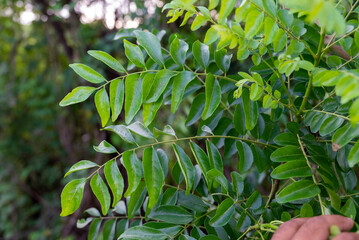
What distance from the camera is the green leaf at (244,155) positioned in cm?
63

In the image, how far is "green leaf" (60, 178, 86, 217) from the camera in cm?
54

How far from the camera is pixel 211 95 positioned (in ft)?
1.89

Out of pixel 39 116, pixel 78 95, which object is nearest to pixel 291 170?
pixel 78 95

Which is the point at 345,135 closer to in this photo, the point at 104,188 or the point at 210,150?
the point at 210,150

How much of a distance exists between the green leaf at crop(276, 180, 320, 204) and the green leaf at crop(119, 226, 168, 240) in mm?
192

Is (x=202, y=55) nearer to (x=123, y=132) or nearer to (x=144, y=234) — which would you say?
(x=123, y=132)

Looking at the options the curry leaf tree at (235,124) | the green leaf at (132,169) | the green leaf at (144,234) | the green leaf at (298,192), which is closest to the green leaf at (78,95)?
the curry leaf tree at (235,124)

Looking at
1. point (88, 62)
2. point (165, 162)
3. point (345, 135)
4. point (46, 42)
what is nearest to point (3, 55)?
point (46, 42)

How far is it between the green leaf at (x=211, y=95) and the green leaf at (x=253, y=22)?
0.12m

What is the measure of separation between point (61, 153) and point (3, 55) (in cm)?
105

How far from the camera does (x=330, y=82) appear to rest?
1.35ft

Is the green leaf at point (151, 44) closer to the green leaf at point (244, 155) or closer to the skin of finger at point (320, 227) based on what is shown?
the green leaf at point (244, 155)

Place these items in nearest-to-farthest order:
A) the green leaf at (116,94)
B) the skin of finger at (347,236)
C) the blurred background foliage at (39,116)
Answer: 1. the skin of finger at (347,236)
2. the green leaf at (116,94)
3. the blurred background foliage at (39,116)

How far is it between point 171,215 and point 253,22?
34cm
